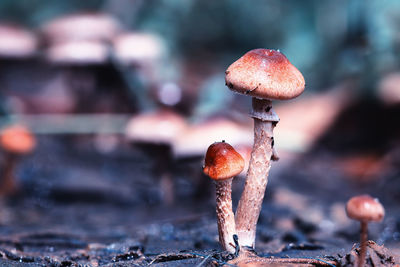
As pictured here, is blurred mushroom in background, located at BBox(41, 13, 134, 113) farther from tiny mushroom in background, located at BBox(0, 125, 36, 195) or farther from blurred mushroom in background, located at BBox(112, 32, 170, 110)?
tiny mushroom in background, located at BBox(0, 125, 36, 195)

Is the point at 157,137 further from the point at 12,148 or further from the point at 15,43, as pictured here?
the point at 15,43

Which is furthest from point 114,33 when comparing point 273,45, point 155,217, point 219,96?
point 273,45

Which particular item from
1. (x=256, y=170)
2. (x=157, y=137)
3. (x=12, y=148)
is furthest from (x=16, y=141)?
(x=256, y=170)

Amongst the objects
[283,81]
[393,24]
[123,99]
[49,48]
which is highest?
[393,24]

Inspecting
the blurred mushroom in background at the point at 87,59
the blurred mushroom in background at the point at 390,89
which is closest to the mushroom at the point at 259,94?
the blurred mushroom in background at the point at 390,89

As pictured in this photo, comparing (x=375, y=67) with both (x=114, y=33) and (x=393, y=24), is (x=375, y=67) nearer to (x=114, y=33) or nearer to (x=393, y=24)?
(x=393, y=24)

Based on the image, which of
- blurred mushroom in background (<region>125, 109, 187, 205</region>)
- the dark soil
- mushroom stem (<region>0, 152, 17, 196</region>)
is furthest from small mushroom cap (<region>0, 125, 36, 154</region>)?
blurred mushroom in background (<region>125, 109, 187, 205</region>)
